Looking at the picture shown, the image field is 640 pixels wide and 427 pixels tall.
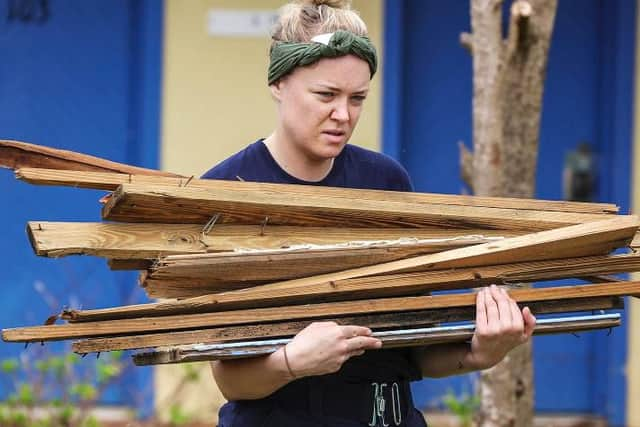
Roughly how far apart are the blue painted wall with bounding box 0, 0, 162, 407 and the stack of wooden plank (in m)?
3.89

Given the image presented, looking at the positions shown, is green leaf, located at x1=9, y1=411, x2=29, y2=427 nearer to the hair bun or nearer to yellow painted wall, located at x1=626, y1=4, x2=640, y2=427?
yellow painted wall, located at x1=626, y1=4, x2=640, y2=427

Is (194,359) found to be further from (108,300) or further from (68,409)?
(108,300)

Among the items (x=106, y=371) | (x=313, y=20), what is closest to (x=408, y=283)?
(x=313, y=20)

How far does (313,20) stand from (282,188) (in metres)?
0.45

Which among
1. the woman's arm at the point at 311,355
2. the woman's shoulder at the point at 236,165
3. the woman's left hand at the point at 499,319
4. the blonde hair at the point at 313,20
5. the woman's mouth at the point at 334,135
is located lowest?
the woman's arm at the point at 311,355

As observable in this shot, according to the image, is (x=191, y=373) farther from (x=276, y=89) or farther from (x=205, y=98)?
(x=276, y=89)

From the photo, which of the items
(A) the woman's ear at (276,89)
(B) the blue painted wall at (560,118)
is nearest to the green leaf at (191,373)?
(B) the blue painted wall at (560,118)

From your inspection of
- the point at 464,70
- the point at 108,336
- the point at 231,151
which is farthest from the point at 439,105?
the point at 108,336

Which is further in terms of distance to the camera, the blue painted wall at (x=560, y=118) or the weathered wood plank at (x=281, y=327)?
the blue painted wall at (x=560, y=118)

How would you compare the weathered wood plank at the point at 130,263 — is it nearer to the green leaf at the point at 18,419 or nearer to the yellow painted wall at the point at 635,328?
the green leaf at the point at 18,419

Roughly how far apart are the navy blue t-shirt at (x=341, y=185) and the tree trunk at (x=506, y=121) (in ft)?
5.62

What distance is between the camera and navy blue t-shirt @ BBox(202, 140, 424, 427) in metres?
3.12

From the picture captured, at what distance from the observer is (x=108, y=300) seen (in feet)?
22.8

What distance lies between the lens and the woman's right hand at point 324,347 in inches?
112
